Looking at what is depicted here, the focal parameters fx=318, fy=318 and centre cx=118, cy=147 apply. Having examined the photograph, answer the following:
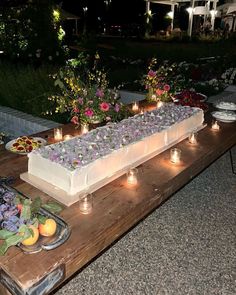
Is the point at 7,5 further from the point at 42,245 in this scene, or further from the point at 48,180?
the point at 42,245

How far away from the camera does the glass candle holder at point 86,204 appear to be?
2189 millimetres

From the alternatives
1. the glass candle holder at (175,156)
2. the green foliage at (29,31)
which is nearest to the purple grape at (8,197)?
the glass candle holder at (175,156)

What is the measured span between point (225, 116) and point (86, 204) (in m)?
2.70

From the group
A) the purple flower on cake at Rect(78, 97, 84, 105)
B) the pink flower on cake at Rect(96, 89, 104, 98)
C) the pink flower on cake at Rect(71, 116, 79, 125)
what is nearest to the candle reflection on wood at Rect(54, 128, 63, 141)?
the pink flower on cake at Rect(71, 116, 79, 125)

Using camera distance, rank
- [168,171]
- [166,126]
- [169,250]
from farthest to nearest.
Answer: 1. [166,126]
2. [169,250]
3. [168,171]

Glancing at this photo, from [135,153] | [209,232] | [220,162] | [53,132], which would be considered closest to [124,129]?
[135,153]

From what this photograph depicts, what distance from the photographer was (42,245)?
6.05 feet

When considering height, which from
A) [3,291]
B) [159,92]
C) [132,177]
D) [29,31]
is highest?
[29,31]

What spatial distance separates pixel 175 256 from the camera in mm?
3018

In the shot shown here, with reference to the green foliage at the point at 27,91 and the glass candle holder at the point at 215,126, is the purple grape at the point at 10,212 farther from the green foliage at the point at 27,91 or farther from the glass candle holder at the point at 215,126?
the green foliage at the point at 27,91

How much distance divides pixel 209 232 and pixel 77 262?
195 cm

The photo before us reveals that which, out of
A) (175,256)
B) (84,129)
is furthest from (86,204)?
(84,129)

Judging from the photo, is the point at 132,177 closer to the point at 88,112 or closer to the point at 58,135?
the point at 58,135

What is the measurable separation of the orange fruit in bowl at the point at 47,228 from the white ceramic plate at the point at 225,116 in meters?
2.97
